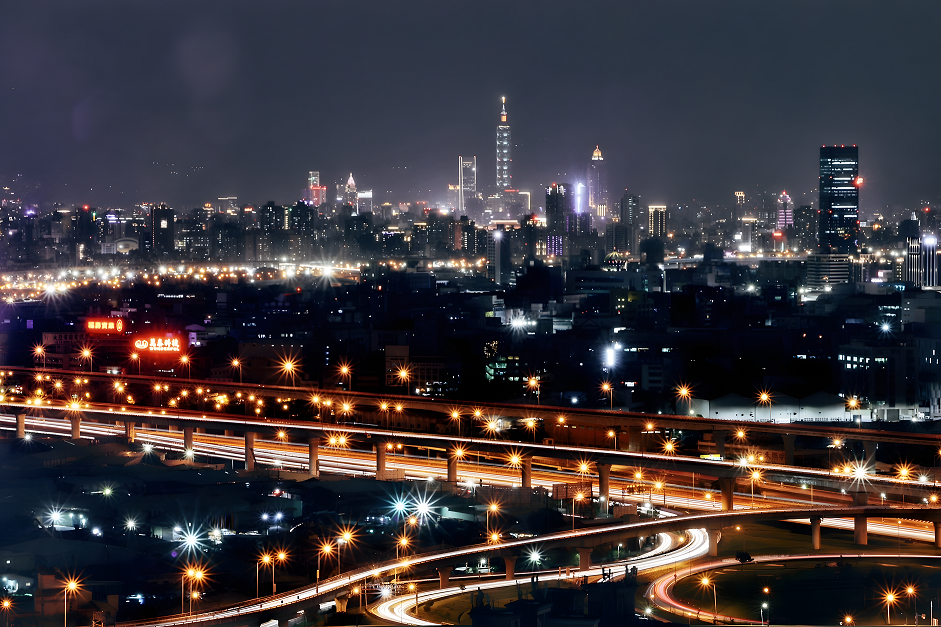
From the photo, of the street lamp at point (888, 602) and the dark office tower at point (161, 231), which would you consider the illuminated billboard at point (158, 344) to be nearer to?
the street lamp at point (888, 602)

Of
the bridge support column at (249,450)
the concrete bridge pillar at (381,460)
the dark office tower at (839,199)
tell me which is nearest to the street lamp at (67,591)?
the concrete bridge pillar at (381,460)

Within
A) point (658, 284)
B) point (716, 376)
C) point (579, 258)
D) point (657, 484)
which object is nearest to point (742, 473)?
point (657, 484)

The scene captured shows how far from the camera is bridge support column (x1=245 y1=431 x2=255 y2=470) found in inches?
453

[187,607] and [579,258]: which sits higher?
[579,258]

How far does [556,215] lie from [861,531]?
4285 centimetres

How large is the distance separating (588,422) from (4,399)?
7.05 meters

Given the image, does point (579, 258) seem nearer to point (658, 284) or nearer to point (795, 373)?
point (658, 284)

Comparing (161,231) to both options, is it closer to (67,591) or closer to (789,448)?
(789,448)

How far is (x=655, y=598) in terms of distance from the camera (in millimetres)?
7289

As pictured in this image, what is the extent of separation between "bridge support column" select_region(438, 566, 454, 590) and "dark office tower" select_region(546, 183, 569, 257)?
1632 inches

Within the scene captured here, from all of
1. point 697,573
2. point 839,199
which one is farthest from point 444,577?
point 839,199

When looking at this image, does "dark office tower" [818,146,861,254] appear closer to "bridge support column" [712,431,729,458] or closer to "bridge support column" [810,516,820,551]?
"bridge support column" [712,431,729,458]

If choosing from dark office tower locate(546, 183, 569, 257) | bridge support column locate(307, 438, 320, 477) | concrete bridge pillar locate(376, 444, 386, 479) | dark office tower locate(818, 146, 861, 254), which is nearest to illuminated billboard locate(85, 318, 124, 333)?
bridge support column locate(307, 438, 320, 477)

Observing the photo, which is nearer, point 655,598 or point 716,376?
point 655,598
